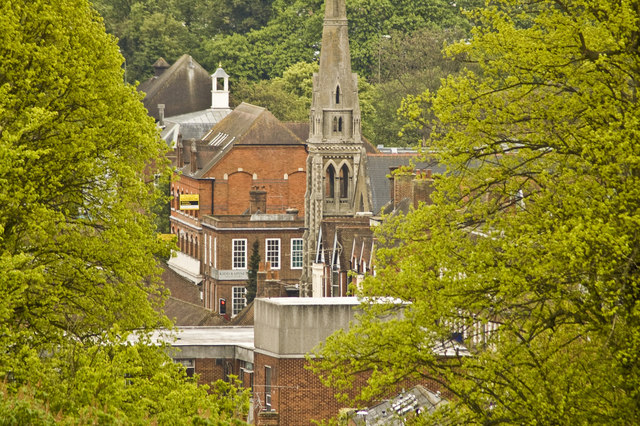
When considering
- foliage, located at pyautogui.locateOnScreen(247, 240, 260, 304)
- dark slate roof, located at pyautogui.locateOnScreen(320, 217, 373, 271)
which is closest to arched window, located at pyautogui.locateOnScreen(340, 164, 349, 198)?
foliage, located at pyautogui.locateOnScreen(247, 240, 260, 304)

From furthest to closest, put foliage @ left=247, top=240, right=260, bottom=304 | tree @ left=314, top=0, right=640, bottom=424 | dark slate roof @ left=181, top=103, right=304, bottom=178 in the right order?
dark slate roof @ left=181, top=103, right=304, bottom=178, foliage @ left=247, top=240, right=260, bottom=304, tree @ left=314, top=0, right=640, bottom=424

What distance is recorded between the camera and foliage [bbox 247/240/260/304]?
88938mm

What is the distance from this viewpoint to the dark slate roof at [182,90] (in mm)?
140000

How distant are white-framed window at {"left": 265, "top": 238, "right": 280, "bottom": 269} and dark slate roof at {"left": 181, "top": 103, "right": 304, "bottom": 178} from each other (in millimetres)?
10427

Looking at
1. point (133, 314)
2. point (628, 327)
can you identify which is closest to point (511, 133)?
point (628, 327)

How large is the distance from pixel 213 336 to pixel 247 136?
5390 centimetres

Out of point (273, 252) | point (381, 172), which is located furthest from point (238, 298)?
point (381, 172)

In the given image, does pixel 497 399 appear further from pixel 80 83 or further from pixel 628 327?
pixel 80 83

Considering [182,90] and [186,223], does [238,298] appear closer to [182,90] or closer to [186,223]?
[186,223]

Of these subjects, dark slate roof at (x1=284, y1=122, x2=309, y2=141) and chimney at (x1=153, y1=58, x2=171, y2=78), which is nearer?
dark slate roof at (x1=284, y1=122, x2=309, y2=141)

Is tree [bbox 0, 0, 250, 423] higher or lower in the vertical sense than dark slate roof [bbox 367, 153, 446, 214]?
higher

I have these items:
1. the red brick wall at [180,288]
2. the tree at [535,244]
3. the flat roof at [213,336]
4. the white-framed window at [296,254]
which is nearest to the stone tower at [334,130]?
the white-framed window at [296,254]

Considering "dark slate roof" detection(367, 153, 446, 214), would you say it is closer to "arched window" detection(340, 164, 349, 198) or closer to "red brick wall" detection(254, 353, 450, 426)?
"arched window" detection(340, 164, 349, 198)

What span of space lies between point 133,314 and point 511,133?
7549 mm
